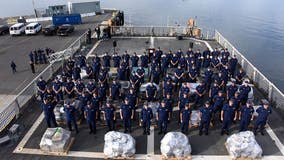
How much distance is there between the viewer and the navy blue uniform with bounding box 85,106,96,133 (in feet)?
37.6

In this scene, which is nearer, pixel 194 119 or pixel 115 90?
pixel 194 119

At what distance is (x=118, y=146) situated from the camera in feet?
33.8

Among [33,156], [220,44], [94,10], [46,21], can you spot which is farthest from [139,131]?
[94,10]

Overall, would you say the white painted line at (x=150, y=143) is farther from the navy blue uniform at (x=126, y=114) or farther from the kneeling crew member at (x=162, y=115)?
the navy blue uniform at (x=126, y=114)

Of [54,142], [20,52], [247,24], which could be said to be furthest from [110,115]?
[247,24]

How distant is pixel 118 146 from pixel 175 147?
2040 millimetres

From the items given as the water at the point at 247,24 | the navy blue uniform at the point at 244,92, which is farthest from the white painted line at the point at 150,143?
the water at the point at 247,24

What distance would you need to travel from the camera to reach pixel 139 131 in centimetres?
1229

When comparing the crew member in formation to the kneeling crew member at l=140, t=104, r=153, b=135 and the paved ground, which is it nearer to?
the kneeling crew member at l=140, t=104, r=153, b=135

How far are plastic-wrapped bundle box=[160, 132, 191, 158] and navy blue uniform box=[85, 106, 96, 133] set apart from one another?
3092 millimetres

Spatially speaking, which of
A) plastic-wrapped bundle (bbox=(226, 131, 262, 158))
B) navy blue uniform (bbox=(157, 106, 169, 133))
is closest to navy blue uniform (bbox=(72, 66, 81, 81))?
navy blue uniform (bbox=(157, 106, 169, 133))

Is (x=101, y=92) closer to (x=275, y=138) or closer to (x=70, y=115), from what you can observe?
(x=70, y=115)

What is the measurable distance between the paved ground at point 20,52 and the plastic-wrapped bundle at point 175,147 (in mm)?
12246

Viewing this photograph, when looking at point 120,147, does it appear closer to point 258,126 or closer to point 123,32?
point 258,126
